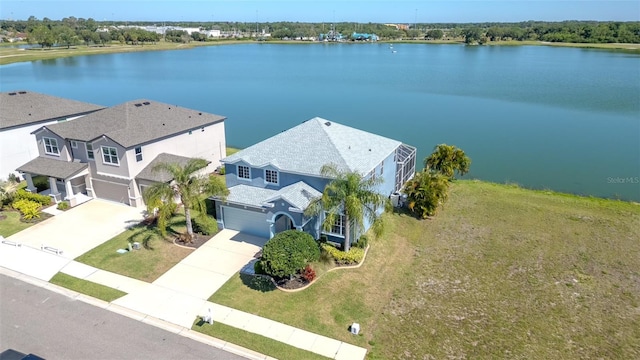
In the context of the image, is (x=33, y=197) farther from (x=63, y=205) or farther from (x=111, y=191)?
(x=111, y=191)

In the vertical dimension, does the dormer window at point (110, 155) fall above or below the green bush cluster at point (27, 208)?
above

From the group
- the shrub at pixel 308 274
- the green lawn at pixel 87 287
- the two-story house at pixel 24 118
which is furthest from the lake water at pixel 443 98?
the green lawn at pixel 87 287

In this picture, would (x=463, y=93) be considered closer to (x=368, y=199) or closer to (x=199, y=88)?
(x=199, y=88)

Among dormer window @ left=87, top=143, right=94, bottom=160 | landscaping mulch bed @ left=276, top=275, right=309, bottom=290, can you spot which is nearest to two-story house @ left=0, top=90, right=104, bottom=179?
dormer window @ left=87, top=143, right=94, bottom=160

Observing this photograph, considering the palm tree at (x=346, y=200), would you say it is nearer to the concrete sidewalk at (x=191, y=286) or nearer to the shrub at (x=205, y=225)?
the concrete sidewalk at (x=191, y=286)

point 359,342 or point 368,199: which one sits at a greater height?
point 368,199

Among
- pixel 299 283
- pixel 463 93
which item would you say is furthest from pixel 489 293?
pixel 463 93

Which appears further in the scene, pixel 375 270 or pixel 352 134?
pixel 352 134
